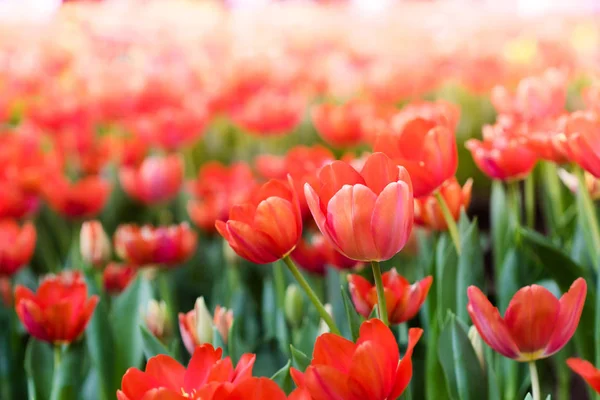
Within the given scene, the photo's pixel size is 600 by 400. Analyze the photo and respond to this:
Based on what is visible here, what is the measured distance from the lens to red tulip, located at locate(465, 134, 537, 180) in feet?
3.08

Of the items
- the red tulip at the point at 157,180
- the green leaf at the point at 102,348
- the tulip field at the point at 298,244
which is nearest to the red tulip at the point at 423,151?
the tulip field at the point at 298,244

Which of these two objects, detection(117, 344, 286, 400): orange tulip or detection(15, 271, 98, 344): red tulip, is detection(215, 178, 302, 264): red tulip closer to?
detection(117, 344, 286, 400): orange tulip

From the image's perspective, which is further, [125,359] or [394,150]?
[125,359]

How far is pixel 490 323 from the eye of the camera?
25.2 inches

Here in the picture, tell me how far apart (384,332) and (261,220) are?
6.3 inches

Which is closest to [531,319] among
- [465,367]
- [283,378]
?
[465,367]

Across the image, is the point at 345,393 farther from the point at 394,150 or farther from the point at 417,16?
the point at 417,16

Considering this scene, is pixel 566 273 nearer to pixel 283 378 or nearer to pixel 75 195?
pixel 283 378

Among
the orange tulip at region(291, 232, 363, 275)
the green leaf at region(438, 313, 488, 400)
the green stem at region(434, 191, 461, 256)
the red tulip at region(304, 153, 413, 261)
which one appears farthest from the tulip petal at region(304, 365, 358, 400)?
the orange tulip at region(291, 232, 363, 275)

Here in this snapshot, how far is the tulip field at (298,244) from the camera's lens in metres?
0.63

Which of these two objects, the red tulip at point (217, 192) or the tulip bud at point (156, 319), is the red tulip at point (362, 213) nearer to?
the tulip bud at point (156, 319)

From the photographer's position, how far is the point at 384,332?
23.0 inches

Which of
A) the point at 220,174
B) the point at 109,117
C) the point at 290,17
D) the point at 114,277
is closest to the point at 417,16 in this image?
the point at 290,17

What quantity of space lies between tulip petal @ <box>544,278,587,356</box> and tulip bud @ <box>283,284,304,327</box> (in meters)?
0.39
